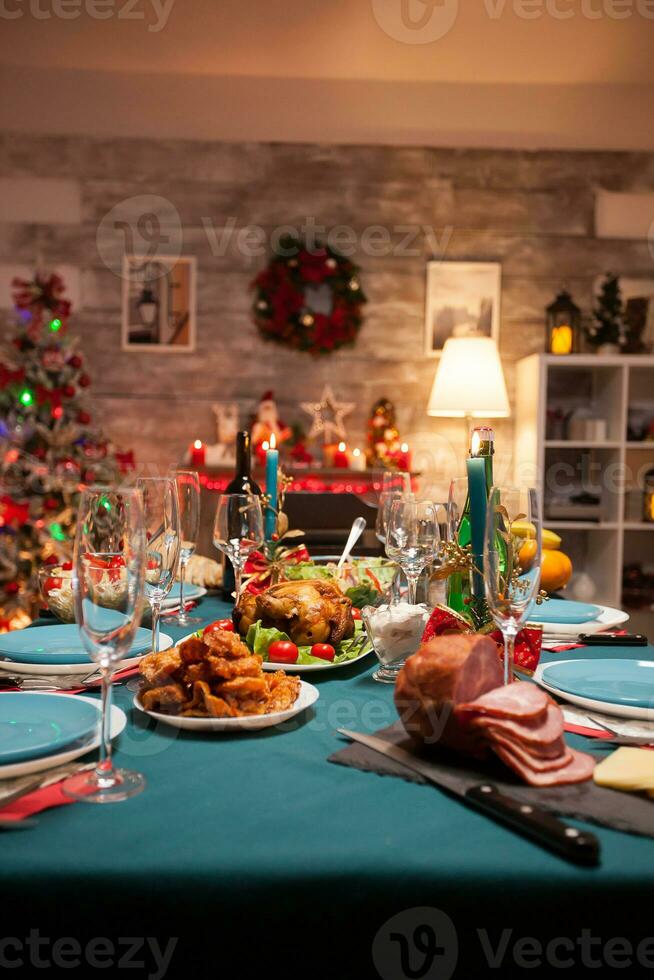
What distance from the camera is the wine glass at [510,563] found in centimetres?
91

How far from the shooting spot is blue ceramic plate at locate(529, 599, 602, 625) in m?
1.53

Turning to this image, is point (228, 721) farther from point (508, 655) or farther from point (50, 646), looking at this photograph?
point (50, 646)

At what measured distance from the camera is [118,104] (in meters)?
4.73

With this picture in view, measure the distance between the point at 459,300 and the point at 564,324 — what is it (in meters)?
0.60

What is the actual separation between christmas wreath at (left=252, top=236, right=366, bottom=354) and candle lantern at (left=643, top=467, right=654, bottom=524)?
5.88 feet

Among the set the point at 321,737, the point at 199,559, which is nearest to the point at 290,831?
the point at 321,737

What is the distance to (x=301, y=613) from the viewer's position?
1.22m

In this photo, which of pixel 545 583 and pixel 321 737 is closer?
pixel 321 737

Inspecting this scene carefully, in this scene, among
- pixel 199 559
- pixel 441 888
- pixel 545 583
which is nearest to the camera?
pixel 441 888

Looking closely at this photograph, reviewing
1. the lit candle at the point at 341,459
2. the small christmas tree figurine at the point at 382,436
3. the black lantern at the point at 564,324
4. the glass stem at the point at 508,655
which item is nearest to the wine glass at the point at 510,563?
the glass stem at the point at 508,655

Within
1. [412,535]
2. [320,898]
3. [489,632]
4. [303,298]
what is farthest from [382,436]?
[320,898]

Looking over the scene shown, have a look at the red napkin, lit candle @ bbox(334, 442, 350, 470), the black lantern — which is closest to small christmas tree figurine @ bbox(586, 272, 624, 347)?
the black lantern

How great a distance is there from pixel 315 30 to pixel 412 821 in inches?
167

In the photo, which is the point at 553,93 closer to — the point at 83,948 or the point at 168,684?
the point at 168,684
